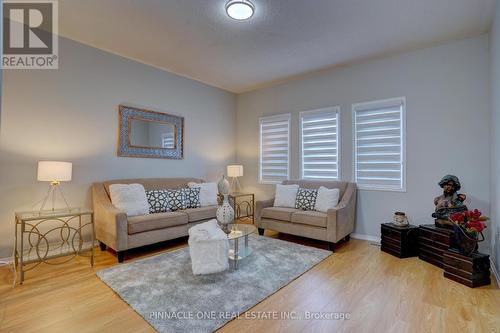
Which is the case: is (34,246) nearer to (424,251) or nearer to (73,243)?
(73,243)

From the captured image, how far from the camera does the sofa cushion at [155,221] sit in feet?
10.7

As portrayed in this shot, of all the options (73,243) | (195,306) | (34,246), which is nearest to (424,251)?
(195,306)

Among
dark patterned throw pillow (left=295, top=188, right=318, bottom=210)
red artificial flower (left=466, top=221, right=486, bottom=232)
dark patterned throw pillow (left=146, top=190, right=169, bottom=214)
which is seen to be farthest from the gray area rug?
red artificial flower (left=466, top=221, right=486, bottom=232)

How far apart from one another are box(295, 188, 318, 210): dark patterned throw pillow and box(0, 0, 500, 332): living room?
23 millimetres

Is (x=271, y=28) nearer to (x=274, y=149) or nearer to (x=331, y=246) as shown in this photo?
(x=274, y=149)

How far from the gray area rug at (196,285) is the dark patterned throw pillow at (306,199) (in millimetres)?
778

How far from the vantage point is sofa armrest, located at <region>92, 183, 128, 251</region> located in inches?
123

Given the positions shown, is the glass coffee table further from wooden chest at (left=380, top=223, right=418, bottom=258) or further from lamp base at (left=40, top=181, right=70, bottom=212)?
lamp base at (left=40, top=181, right=70, bottom=212)

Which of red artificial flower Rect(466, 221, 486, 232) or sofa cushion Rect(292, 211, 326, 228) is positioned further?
sofa cushion Rect(292, 211, 326, 228)

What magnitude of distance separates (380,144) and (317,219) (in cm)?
149

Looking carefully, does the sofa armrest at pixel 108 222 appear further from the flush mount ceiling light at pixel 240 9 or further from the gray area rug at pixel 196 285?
the flush mount ceiling light at pixel 240 9

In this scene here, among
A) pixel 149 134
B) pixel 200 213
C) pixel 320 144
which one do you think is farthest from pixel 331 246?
pixel 149 134

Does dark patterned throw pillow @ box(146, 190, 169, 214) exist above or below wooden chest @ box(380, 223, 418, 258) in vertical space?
above

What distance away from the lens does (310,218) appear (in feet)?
12.2
